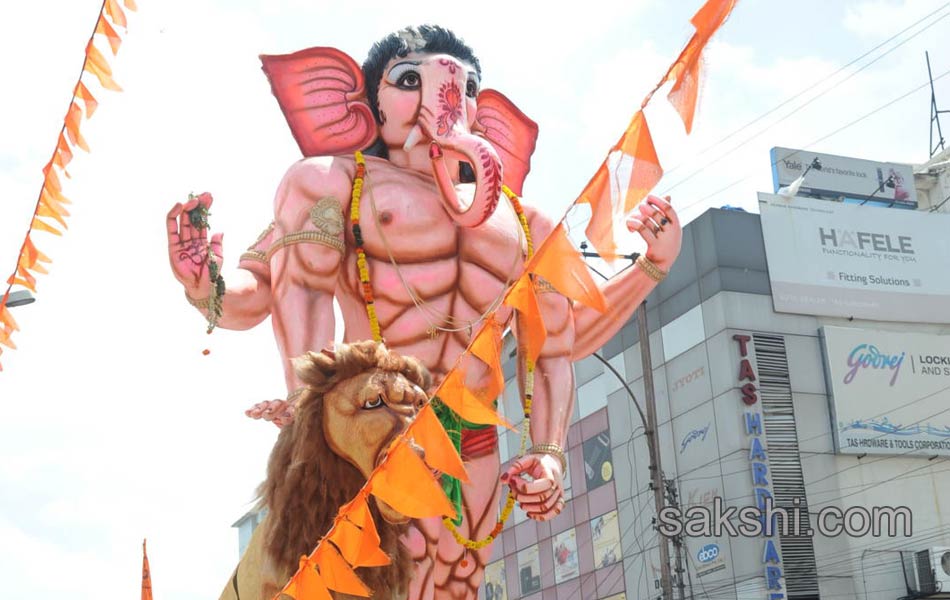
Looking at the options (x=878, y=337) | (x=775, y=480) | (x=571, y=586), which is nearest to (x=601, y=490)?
(x=571, y=586)

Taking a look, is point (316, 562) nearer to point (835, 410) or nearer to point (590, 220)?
point (590, 220)

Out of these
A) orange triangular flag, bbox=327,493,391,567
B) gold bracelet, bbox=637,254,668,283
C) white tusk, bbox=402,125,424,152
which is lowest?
orange triangular flag, bbox=327,493,391,567

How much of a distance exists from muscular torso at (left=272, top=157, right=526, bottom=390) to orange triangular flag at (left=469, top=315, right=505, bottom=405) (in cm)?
54

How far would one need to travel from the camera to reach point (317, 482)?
4.59m

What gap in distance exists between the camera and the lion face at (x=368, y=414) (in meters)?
4.50

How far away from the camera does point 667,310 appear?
31.3m

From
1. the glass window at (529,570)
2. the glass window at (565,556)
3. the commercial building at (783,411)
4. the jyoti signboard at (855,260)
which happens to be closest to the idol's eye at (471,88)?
the commercial building at (783,411)

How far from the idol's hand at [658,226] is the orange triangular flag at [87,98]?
1.93 metres

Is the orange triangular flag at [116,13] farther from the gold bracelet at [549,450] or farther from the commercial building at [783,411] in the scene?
the commercial building at [783,411]

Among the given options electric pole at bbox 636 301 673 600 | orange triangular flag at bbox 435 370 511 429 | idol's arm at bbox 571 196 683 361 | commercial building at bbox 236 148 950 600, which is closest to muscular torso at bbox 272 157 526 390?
idol's arm at bbox 571 196 683 361

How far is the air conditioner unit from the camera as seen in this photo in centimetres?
2906

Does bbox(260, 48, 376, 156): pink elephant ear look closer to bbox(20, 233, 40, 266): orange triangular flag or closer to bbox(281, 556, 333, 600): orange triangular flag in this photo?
bbox(20, 233, 40, 266): orange triangular flag

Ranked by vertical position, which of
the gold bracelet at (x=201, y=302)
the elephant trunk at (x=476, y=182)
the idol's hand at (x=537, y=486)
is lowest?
the idol's hand at (x=537, y=486)

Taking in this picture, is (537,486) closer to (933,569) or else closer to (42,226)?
(42,226)
